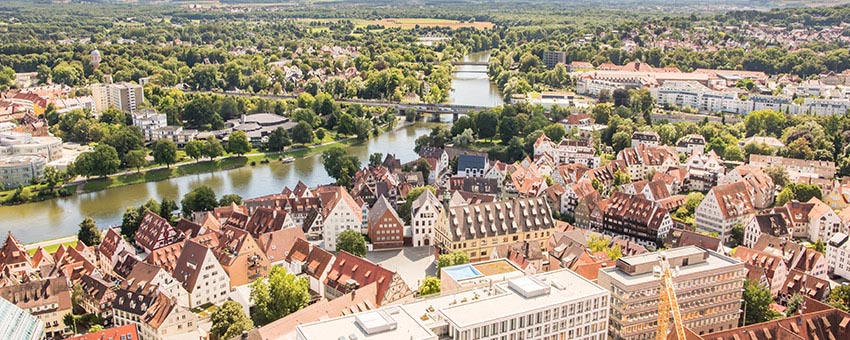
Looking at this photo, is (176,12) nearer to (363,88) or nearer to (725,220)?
(363,88)

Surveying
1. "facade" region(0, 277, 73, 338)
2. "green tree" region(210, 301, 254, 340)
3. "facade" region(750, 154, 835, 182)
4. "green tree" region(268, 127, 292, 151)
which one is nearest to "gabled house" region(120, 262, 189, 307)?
"facade" region(0, 277, 73, 338)

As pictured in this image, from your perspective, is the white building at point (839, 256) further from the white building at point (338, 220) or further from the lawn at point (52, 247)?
the lawn at point (52, 247)

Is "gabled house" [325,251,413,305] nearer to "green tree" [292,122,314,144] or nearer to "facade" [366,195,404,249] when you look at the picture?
"facade" [366,195,404,249]

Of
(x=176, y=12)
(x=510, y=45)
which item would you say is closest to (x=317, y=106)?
(x=510, y=45)

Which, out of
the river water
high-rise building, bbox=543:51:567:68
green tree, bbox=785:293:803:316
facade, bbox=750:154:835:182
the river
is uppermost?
high-rise building, bbox=543:51:567:68

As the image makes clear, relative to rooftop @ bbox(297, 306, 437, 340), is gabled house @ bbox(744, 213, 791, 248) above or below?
below

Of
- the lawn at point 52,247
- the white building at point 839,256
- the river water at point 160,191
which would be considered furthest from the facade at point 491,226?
the river water at point 160,191

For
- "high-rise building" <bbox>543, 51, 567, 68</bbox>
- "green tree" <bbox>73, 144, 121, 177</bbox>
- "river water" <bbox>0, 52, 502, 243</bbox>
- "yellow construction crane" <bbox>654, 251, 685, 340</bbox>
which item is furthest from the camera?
"high-rise building" <bbox>543, 51, 567, 68</bbox>
